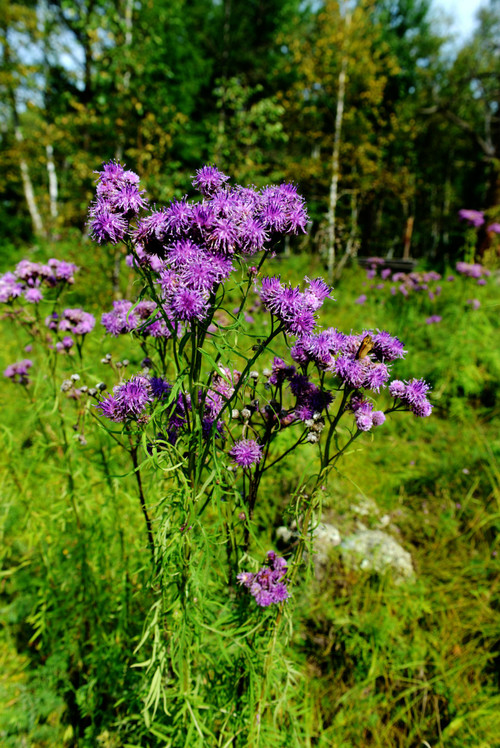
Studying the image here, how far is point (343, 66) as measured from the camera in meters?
10.6

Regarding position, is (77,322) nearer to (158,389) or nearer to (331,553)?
(158,389)

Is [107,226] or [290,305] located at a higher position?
[107,226]

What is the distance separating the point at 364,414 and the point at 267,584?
2.13 feet

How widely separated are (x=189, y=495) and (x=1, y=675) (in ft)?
6.32

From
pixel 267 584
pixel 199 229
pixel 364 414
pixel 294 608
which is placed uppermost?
pixel 199 229

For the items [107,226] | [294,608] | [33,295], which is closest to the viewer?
[107,226]

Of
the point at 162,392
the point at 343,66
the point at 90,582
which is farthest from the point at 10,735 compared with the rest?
the point at 343,66

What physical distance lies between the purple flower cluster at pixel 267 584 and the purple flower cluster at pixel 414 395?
67 cm

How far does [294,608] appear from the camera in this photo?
5.33ft

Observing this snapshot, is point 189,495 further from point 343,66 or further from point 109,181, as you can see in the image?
point 343,66

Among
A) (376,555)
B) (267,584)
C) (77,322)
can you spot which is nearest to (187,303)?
(267,584)

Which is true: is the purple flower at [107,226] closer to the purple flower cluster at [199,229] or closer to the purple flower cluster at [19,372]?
the purple flower cluster at [199,229]

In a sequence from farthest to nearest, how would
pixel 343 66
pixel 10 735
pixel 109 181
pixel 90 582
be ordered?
pixel 343 66
pixel 90 582
pixel 10 735
pixel 109 181

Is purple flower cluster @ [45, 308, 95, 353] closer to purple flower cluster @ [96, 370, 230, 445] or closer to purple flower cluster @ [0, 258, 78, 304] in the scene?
purple flower cluster @ [0, 258, 78, 304]
